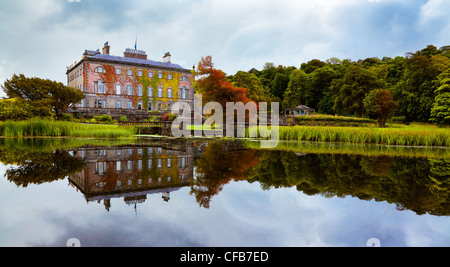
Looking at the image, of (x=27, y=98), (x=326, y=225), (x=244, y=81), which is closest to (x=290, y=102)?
(x=244, y=81)

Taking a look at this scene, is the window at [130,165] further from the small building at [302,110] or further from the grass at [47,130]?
the small building at [302,110]

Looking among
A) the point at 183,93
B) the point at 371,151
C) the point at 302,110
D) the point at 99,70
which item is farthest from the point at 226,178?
the point at 183,93

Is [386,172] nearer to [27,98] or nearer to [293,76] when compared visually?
[27,98]

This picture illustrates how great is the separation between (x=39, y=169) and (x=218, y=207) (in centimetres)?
384

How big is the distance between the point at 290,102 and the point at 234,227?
50.5 m

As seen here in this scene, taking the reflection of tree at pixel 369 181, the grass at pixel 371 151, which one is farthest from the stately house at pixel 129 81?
the reflection of tree at pixel 369 181

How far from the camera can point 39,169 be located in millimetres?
5062

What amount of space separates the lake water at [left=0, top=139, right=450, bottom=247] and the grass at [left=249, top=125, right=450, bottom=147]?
28.7 feet

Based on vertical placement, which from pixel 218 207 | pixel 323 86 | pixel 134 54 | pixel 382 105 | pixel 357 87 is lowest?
pixel 218 207

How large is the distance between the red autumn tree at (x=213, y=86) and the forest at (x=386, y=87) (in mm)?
8633

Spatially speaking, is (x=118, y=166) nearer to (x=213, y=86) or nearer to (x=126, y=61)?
(x=213, y=86)

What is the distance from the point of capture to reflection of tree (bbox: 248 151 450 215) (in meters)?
3.57

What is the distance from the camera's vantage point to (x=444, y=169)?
6.07 metres
